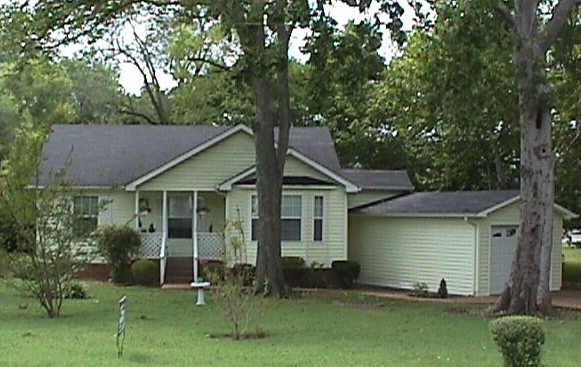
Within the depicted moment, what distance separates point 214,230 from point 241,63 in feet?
51.5

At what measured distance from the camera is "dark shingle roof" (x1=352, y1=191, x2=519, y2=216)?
30.3 metres

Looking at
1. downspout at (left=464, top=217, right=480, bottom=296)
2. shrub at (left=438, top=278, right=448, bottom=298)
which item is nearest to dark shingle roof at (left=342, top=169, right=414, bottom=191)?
downspout at (left=464, top=217, right=480, bottom=296)

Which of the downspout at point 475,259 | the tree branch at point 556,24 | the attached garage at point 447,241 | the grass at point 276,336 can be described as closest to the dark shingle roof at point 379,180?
the attached garage at point 447,241

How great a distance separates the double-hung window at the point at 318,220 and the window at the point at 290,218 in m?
0.57

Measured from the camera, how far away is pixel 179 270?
33688 mm

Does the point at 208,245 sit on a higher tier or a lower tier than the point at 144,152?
lower

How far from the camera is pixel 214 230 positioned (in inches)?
1377

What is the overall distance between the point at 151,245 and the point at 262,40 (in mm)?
12577

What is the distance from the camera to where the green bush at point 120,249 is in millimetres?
31297

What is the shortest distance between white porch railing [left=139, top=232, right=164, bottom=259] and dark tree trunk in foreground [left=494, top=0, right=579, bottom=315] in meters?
13.3

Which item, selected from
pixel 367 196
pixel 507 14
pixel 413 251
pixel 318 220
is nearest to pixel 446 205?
pixel 413 251

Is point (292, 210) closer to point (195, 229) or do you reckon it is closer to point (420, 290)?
point (195, 229)

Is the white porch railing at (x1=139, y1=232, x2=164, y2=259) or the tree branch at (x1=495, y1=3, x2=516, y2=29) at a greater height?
the tree branch at (x1=495, y1=3, x2=516, y2=29)

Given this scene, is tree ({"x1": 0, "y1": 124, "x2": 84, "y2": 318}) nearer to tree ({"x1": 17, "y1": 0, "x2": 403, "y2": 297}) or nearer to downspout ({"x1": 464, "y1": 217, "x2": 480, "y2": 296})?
tree ({"x1": 17, "y1": 0, "x2": 403, "y2": 297})
